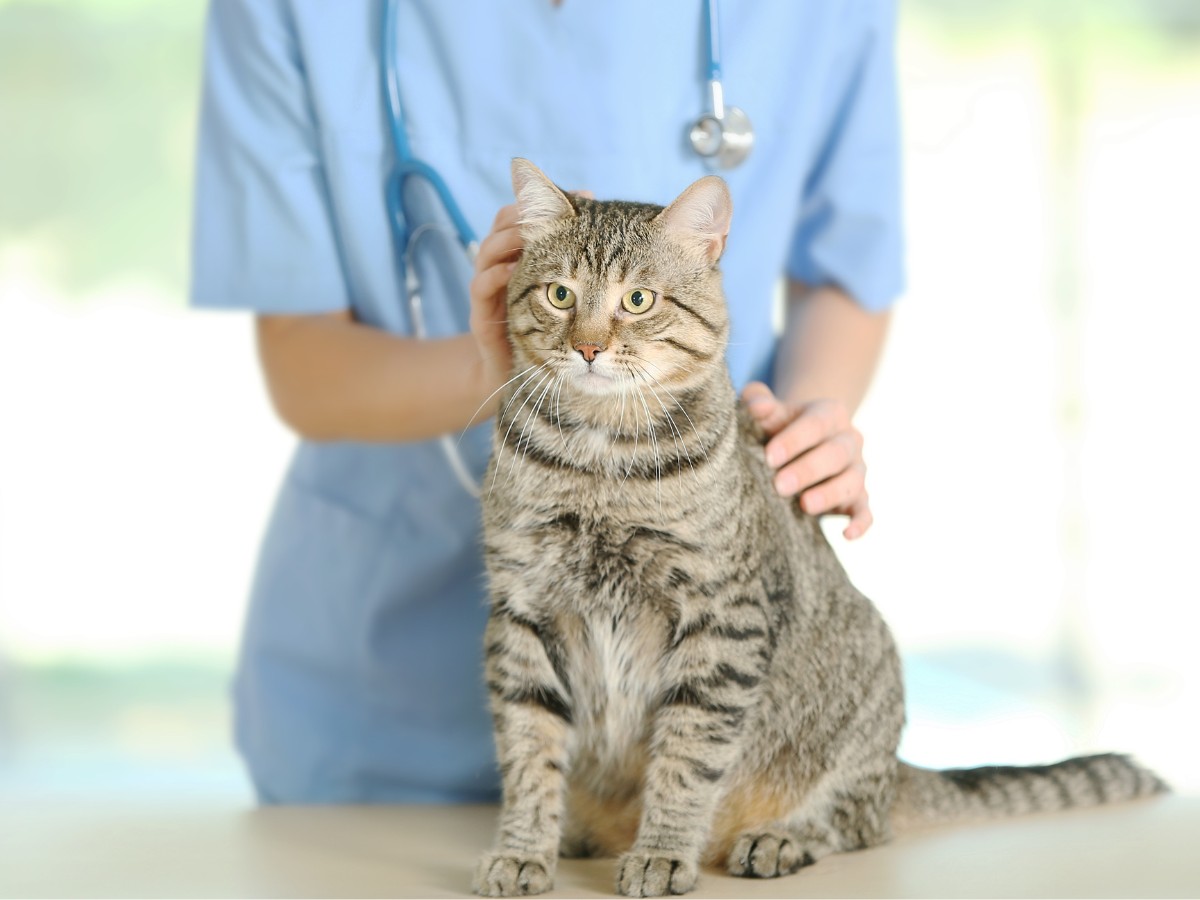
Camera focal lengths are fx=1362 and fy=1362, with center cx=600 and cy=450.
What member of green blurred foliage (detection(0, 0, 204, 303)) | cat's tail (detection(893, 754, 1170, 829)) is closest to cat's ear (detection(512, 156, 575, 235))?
cat's tail (detection(893, 754, 1170, 829))

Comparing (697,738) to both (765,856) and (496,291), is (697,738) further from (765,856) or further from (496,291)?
(496,291)

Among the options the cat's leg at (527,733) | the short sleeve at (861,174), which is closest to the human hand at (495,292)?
the cat's leg at (527,733)

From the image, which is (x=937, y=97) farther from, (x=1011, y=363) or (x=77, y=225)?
(x=77, y=225)

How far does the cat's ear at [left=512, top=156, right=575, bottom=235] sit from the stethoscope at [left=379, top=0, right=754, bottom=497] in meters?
0.17

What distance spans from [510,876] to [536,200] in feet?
1.93

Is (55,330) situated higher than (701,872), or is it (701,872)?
(55,330)

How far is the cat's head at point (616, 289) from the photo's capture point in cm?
119

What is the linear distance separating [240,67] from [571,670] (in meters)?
0.79

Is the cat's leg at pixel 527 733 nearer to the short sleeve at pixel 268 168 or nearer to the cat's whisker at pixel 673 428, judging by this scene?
the cat's whisker at pixel 673 428

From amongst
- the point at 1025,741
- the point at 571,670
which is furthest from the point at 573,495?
the point at 1025,741

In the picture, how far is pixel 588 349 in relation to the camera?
1.18m

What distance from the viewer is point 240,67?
1524 millimetres

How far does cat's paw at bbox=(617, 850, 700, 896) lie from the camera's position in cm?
109

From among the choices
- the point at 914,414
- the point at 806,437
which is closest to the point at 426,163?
the point at 806,437
